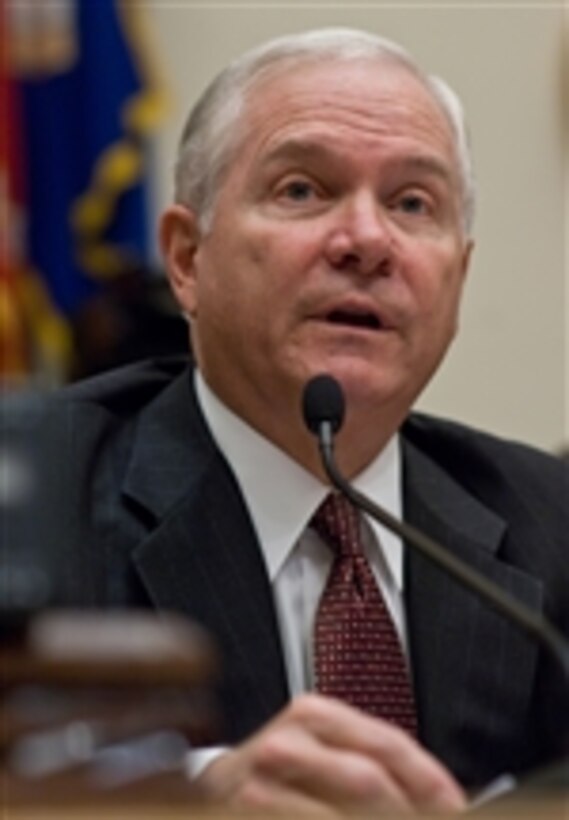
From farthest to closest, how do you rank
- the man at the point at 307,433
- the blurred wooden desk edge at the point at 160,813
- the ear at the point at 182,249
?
the ear at the point at 182,249 → the man at the point at 307,433 → the blurred wooden desk edge at the point at 160,813

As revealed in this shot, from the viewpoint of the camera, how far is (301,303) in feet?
8.41

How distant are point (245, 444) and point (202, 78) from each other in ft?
8.26

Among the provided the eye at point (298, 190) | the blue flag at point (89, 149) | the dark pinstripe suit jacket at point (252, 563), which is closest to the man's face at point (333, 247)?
the eye at point (298, 190)

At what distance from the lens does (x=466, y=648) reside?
2514 mm

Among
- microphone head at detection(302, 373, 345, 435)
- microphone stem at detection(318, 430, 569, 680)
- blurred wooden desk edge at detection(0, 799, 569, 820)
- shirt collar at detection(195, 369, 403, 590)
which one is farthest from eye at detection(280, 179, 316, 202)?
blurred wooden desk edge at detection(0, 799, 569, 820)

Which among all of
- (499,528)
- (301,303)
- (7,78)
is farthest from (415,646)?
(7,78)

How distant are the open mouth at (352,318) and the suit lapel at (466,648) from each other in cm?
26

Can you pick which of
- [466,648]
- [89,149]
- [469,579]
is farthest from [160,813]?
[89,149]

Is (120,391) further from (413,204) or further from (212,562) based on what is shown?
(413,204)

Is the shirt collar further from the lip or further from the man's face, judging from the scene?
the lip

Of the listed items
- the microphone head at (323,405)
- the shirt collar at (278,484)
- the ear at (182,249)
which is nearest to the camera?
the microphone head at (323,405)

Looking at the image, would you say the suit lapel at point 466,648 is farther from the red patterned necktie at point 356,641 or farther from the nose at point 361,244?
the nose at point 361,244

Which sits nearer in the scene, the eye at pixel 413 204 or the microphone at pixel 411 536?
the microphone at pixel 411 536

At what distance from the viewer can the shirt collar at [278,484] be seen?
250 centimetres
